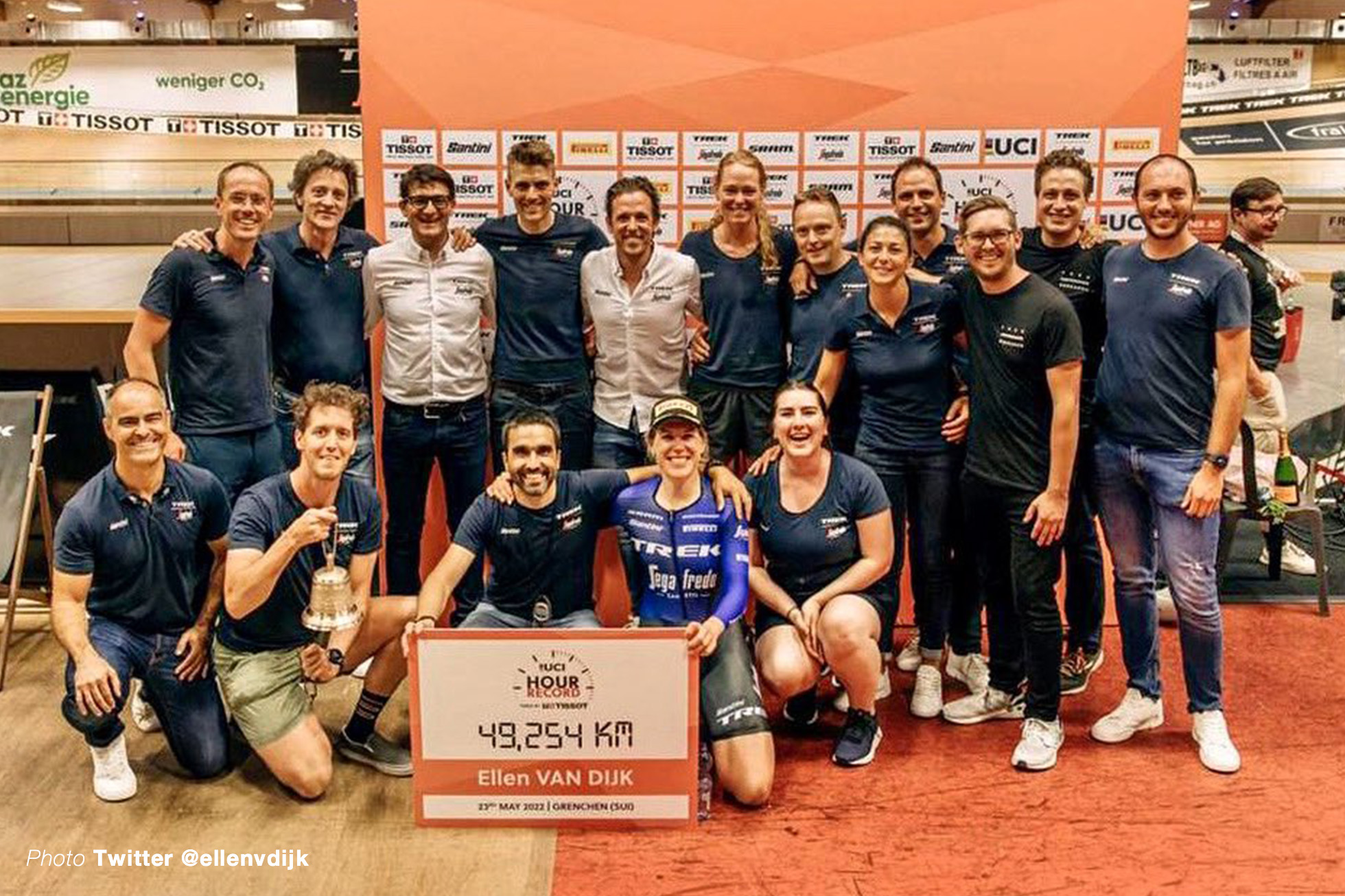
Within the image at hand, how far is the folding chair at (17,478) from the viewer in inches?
155

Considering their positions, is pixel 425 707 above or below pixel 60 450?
below

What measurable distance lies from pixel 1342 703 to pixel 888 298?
1968 mm

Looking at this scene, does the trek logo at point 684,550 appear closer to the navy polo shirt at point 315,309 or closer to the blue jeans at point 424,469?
the blue jeans at point 424,469

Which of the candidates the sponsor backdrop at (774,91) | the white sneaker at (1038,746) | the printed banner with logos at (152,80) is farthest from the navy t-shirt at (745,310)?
the printed banner with logos at (152,80)

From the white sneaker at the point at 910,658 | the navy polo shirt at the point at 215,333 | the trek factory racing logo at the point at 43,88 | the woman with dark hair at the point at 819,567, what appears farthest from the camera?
the trek factory racing logo at the point at 43,88

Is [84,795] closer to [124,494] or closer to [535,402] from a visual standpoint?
[124,494]

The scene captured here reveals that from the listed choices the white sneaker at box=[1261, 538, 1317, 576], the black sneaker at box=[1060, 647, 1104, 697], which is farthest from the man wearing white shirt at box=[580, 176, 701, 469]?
the white sneaker at box=[1261, 538, 1317, 576]

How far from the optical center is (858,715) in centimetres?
342

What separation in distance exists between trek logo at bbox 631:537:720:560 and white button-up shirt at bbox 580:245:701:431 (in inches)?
22.6

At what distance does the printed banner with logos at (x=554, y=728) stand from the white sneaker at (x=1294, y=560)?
325cm

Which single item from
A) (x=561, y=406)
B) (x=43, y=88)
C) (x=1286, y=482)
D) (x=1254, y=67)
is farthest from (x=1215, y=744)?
(x=43, y=88)

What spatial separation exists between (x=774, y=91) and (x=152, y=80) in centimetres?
1179

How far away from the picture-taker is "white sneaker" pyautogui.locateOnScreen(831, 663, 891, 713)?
3715 mm

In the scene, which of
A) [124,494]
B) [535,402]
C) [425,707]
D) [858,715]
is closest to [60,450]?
[124,494]
